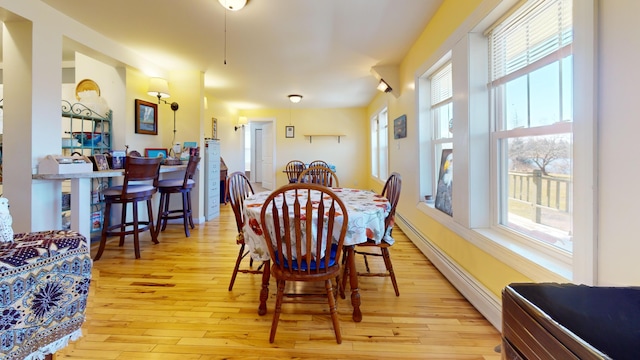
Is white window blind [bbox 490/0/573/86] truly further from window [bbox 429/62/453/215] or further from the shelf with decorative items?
the shelf with decorative items

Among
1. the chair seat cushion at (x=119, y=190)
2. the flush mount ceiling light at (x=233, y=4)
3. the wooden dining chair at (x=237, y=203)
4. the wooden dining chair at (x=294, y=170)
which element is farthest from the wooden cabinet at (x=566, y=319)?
the wooden dining chair at (x=294, y=170)

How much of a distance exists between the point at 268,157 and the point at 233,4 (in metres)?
5.17

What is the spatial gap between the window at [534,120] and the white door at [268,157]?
580cm

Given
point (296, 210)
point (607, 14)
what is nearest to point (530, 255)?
point (607, 14)

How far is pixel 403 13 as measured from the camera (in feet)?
7.98

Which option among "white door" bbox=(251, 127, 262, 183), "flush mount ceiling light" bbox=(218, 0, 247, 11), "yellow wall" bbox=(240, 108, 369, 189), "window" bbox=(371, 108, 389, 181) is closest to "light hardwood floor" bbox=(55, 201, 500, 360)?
"flush mount ceiling light" bbox=(218, 0, 247, 11)

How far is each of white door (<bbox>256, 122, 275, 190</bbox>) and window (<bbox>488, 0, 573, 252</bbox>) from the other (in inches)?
228

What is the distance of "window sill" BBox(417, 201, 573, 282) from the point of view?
1.20 m

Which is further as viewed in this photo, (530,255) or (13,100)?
(13,100)

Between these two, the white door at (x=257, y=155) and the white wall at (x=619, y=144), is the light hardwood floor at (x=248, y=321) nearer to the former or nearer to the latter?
the white wall at (x=619, y=144)

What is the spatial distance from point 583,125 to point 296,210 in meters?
1.21

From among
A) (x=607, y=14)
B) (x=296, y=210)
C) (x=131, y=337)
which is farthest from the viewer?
(x=131, y=337)

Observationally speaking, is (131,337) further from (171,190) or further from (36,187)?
(171,190)

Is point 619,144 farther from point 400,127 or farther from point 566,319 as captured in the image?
point 400,127
